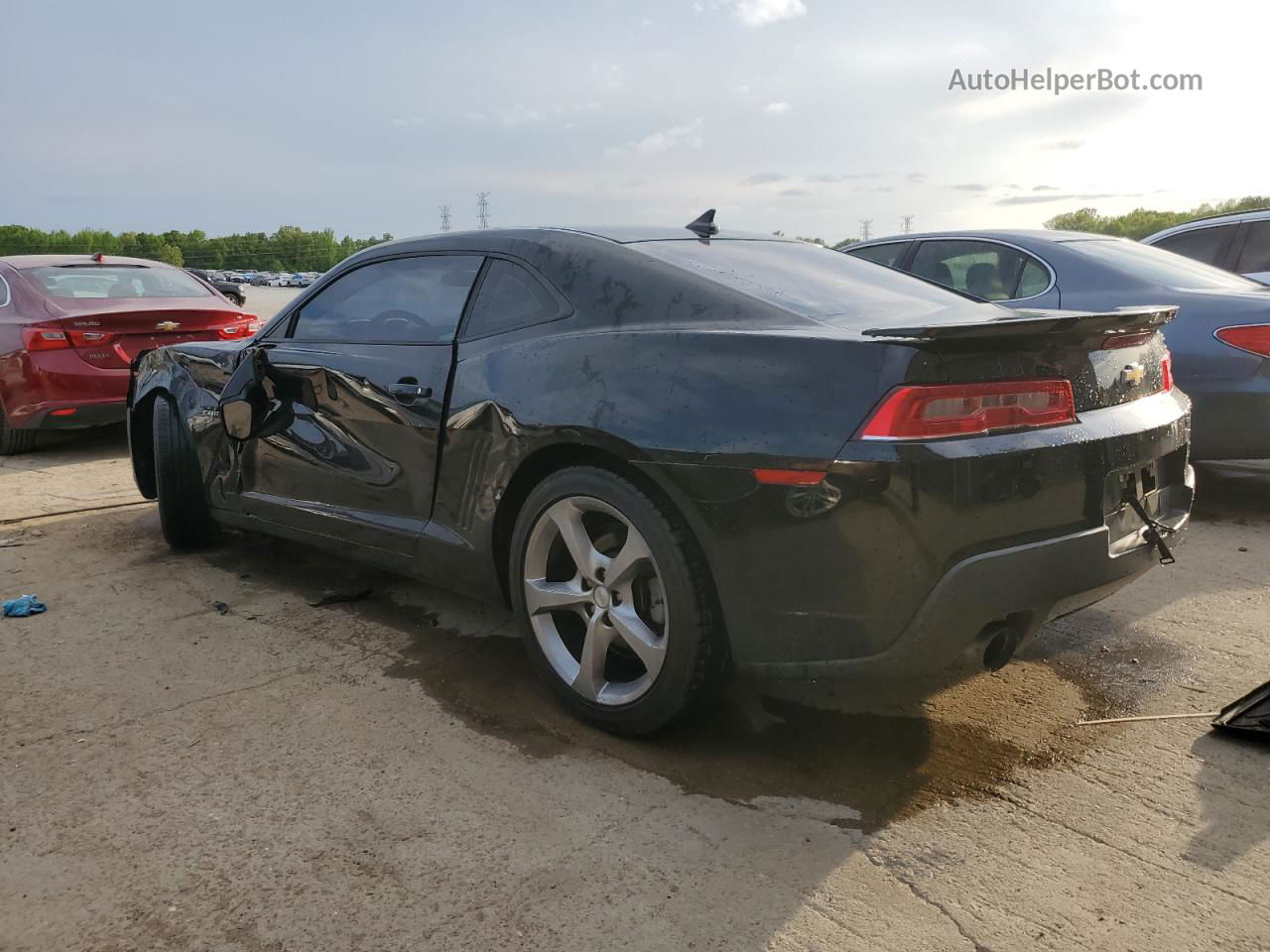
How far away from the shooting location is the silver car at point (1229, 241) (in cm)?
750

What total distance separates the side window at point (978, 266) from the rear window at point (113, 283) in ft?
18.3

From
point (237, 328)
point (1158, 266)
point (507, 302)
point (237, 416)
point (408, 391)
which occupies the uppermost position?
point (1158, 266)

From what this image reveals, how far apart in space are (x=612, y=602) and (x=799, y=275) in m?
1.20

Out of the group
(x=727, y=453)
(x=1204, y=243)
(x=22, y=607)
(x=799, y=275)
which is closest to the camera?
(x=727, y=453)

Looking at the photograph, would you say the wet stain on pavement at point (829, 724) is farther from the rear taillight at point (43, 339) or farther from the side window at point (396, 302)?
the rear taillight at point (43, 339)

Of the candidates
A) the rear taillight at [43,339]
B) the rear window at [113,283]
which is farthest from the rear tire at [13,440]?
the rear window at [113,283]

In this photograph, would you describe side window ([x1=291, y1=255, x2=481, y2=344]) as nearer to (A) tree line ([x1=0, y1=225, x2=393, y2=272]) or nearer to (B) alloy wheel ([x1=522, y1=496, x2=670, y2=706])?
(B) alloy wheel ([x1=522, y1=496, x2=670, y2=706])

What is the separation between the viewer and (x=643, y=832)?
8.04 ft

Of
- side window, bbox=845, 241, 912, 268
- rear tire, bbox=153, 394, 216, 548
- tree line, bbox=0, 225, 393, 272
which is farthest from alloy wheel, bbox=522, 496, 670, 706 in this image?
tree line, bbox=0, 225, 393, 272

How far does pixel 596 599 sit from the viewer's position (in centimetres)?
292

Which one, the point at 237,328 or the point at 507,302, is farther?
the point at 237,328

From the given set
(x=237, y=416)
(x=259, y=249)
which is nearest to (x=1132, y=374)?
(x=237, y=416)

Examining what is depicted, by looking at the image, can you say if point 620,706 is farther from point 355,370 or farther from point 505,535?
point 355,370

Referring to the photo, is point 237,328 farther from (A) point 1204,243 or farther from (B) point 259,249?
(B) point 259,249
